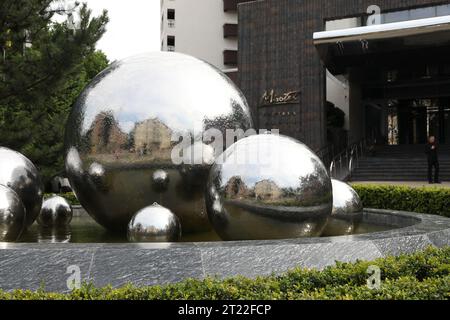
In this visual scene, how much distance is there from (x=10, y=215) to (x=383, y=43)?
24.0 metres

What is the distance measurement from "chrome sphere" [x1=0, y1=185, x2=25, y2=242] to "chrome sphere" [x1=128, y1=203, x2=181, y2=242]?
1.38 metres

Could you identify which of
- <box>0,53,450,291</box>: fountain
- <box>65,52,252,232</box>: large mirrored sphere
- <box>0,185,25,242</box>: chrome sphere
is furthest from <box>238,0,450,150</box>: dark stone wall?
<box>0,185,25,242</box>: chrome sphere

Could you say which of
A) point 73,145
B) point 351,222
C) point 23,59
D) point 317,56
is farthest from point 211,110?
point 317,56

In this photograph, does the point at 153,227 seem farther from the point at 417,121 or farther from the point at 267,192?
the point at 417,121

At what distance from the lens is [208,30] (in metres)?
54.1

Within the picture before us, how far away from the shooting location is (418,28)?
80.1ft

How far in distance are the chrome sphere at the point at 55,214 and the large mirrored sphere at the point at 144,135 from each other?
1.30 meters

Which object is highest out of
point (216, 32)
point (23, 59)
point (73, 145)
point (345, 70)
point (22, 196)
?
point (216, 32)

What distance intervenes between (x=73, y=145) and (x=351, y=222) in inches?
150

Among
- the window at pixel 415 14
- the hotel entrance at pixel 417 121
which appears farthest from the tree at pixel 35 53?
the hotel entrance at pixel 417 121

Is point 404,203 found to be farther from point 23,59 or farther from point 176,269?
point 23,59

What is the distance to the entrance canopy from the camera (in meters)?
24.5

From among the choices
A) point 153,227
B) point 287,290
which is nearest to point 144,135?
point 153,227

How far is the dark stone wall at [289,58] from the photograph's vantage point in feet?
95.8
